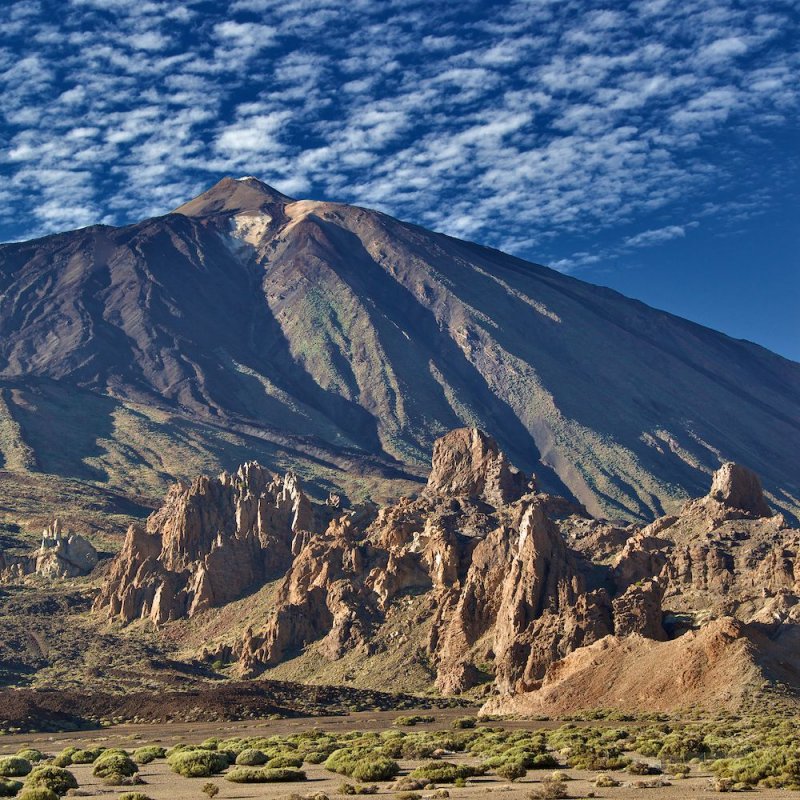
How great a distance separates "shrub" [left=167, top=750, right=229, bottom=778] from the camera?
4950 cm

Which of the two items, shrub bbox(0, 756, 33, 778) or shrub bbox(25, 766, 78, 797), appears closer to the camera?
shrub bbox(25, 766, 78, 797)

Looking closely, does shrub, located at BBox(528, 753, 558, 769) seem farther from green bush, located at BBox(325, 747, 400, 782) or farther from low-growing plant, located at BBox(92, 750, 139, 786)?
low-growing plant, located at BBox(92, 750, 139, 786)

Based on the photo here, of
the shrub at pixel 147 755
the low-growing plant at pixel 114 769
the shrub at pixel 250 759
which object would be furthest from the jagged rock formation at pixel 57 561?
the shrub at pixel 250 759

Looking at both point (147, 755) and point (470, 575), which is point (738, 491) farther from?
point (147, 755)

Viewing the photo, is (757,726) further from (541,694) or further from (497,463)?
(497,463)

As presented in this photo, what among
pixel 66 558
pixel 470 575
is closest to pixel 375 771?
pixel 470 575

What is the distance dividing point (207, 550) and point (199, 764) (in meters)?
89.0

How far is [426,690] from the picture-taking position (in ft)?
320

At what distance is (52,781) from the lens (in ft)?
142

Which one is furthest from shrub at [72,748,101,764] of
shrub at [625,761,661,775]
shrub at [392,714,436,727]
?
shrub at [625,761,661,775]

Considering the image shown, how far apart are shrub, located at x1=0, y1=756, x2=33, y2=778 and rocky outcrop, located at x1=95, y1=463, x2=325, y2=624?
80256mm

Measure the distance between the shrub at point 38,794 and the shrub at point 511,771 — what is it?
45.8ft

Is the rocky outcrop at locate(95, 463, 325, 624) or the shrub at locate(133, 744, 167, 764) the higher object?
the rocky outcrop at locate(95, 463, 325, 624)

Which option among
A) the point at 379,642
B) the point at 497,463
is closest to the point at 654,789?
the point at 379,642
